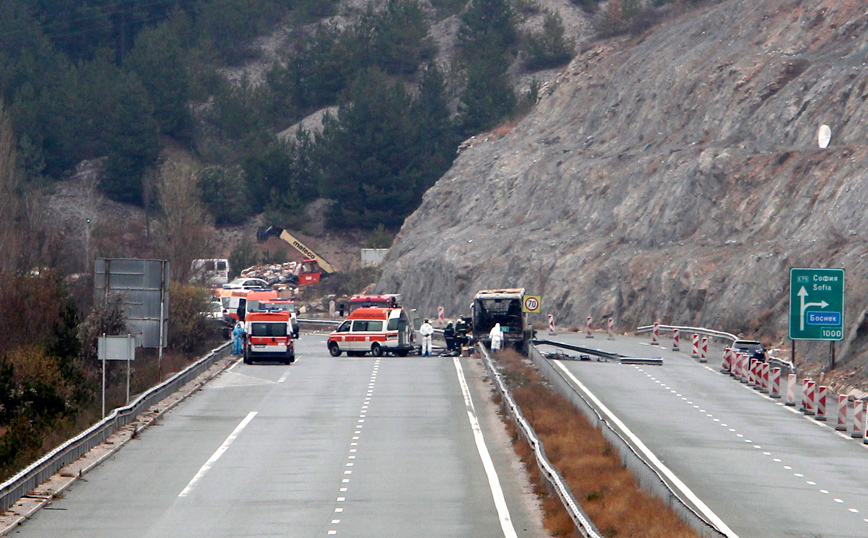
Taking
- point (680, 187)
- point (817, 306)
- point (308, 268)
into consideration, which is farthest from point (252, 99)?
point (817, 306)

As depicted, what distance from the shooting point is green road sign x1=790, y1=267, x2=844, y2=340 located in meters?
34.3

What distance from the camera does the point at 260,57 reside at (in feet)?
401

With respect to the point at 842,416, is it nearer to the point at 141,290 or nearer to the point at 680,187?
the point at 141,290

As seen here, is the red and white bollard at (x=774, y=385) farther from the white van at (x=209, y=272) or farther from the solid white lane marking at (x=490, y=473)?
the white van at (x=209, y=272)

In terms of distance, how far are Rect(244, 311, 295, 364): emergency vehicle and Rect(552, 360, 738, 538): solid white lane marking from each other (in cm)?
1129

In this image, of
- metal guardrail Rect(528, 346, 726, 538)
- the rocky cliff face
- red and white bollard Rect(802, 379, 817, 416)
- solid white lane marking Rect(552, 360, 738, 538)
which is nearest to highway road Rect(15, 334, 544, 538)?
metal guardrail Rect(528, 346, 726, 538)

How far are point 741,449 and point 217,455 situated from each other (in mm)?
10376

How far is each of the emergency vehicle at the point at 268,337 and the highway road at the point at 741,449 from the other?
9810 mm

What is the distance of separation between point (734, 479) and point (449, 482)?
4.87 metres

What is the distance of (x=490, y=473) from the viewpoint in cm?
1959

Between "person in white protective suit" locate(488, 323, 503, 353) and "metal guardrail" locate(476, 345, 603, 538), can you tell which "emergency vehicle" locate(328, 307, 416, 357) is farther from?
"metal guardrail" locate(476, 345, 603, 538)

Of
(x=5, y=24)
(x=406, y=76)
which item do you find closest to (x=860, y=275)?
(x=406, y=76)

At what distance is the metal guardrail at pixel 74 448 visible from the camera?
1661 centimetres

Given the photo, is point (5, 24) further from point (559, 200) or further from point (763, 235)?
point (763, 235)
